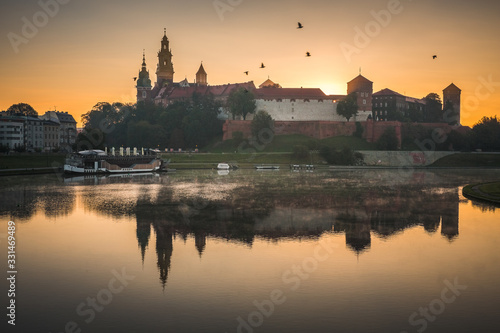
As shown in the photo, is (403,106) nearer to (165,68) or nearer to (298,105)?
(298,105)

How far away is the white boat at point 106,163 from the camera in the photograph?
2408 inches

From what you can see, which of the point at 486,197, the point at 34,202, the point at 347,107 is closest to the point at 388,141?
the point at 347,107

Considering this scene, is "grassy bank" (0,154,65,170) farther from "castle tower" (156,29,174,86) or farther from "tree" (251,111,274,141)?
"castle tower" (156,29,174,86)

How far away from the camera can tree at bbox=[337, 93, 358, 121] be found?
10650 centimetres

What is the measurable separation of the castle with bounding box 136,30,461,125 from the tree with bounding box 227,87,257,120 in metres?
5.50

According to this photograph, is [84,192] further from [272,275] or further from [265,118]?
[265,118]

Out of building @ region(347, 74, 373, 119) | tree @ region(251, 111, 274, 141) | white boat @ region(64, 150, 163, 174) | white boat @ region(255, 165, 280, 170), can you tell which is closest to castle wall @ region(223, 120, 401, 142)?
tree @ region(251, 111, 274, 141)

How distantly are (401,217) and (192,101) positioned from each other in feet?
315

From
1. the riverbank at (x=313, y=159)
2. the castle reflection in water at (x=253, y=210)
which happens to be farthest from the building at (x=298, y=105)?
the castle reflection in water at (x=253, y=210)

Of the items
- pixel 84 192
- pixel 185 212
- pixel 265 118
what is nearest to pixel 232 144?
pixel 265 118

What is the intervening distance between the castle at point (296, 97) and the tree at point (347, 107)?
12.4 feet

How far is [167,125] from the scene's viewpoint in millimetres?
101750

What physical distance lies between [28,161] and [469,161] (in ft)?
221

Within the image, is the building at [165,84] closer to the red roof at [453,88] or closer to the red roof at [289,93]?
the red roof at [289,93]
